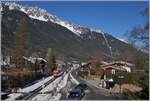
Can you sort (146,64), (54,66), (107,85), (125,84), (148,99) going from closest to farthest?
(148,99) → (146,64) → (125,84) → (107,85) → (54,66)

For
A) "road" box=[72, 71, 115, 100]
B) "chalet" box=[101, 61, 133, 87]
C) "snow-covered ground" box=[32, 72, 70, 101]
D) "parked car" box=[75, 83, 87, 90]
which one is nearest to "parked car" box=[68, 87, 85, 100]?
"road" box=[72, 71, 115, 100]

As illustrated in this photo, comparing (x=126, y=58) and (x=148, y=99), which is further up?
Answer: (x=126, y=58)

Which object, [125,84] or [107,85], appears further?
→ [107,85]

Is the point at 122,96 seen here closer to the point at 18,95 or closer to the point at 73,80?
the point at 18,95

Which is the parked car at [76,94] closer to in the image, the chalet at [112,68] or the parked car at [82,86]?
the parked car at [82,86]

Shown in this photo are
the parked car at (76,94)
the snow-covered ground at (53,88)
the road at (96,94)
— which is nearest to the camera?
the parked car at (76,94)

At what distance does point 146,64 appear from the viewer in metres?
13.1

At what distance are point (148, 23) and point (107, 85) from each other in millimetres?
4441

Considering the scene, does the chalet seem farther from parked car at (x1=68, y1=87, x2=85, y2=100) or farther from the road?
parked car at (x1=68, y1=87, x2=85, y2=100)

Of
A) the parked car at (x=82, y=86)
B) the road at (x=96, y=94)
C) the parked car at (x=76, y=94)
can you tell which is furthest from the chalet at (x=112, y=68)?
Answer: the parked car at (x=76, y=94)

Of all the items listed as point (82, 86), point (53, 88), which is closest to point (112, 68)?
point (82, 86)

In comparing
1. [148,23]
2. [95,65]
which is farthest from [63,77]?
[148,23]

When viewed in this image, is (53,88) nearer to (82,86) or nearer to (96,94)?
(82,86)

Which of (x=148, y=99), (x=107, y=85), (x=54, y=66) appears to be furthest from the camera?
(x=54, y=66)
